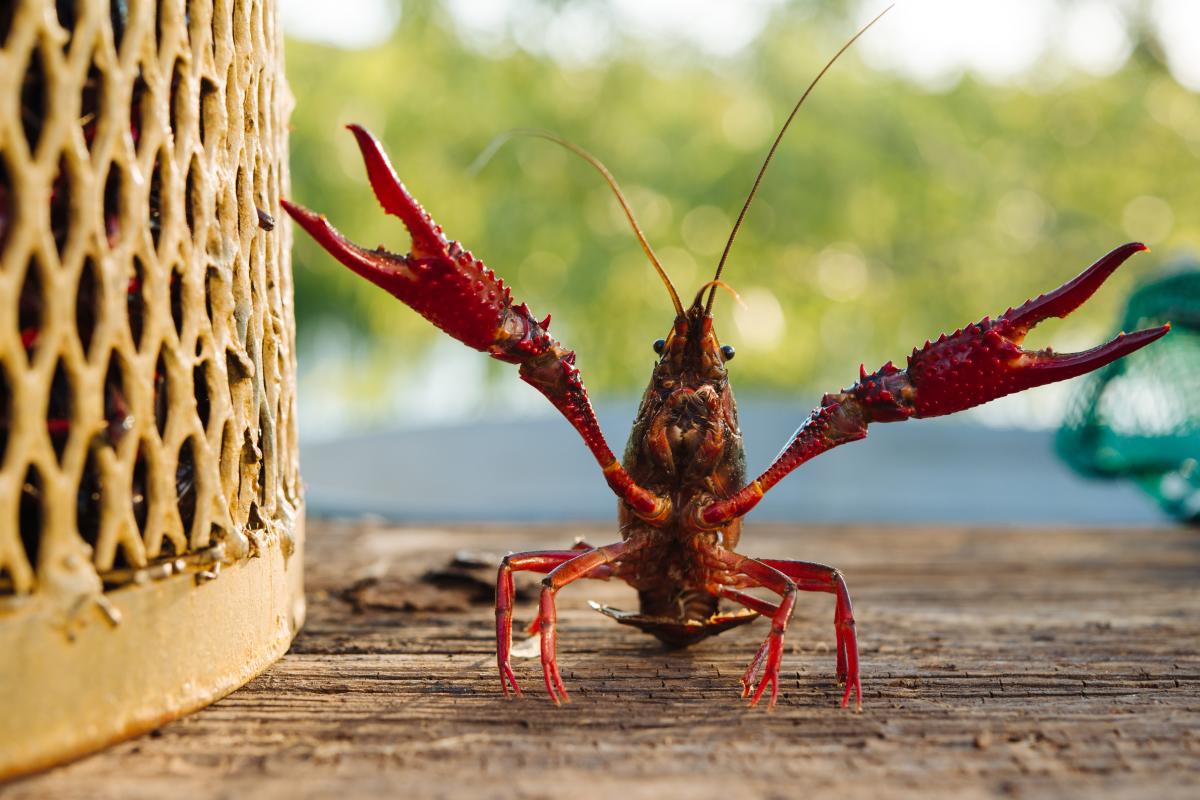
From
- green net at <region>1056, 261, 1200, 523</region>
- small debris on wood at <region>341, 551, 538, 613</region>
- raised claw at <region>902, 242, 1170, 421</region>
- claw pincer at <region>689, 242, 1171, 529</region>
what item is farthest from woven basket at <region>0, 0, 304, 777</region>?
green net at <region>1056, 261, 1200, 523</region>

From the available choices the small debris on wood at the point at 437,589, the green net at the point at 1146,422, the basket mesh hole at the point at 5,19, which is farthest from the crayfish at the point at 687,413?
the green net at the point at 1146,422

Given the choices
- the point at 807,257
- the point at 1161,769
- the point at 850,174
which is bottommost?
the point at 1161,769

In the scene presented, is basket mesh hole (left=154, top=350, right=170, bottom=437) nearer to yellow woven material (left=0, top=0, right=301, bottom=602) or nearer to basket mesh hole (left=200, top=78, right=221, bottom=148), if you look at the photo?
yellow woven material (left=0, top=0, right=301, bottom=602)

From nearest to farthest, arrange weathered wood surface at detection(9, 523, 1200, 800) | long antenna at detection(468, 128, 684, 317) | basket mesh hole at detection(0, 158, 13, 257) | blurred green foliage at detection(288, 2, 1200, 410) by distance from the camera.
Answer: basket mesh hole at detection(0, 158, 13, 257) < weathered wood surface at detection(9, 523, 1200, 800) < long antenna at detection(468, 128, 684, 317) < blurred green foliage at detection(288, 2, 1200, 410)

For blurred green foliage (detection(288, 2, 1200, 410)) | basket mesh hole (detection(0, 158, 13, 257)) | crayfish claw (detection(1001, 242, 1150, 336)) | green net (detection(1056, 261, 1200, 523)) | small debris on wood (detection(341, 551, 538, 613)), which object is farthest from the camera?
blurred green foliage (detection(288, 2, 1200, 410))

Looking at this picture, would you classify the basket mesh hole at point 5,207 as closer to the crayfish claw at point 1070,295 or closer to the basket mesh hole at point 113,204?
the basket mesh hole at point 113,204

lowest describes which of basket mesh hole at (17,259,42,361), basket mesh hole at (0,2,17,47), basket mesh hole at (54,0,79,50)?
basket mesh hole at (17,259,42,361)

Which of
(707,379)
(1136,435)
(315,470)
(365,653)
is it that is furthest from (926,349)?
(315,470)

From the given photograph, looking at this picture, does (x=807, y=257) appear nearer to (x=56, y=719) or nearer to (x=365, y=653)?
(x=365, y=653)
